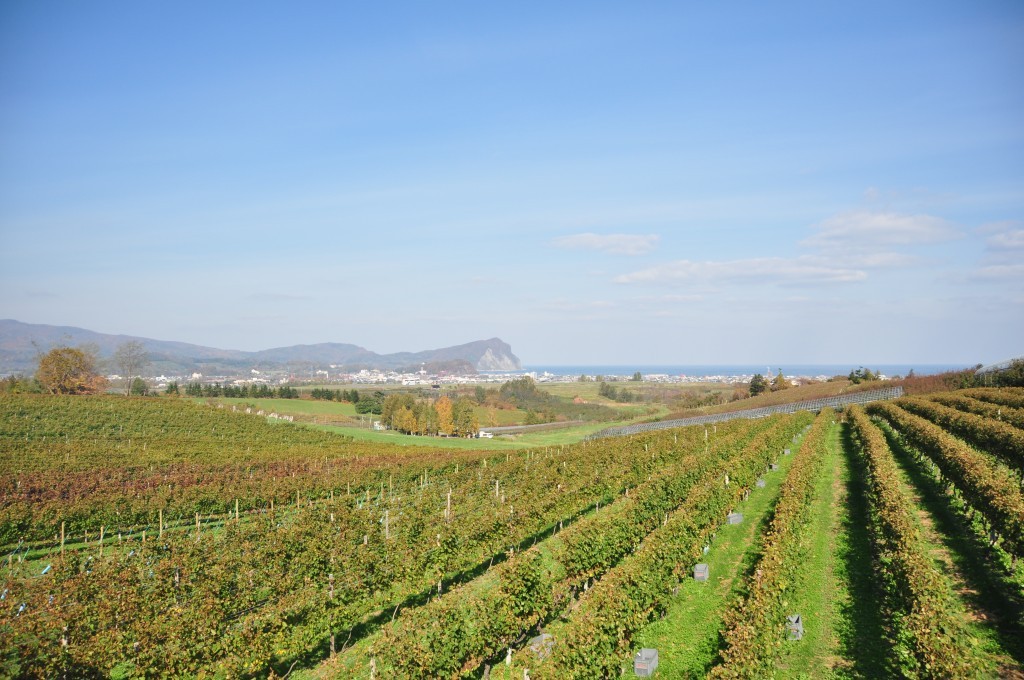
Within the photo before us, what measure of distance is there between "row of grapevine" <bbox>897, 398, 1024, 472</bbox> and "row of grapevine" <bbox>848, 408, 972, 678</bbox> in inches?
433

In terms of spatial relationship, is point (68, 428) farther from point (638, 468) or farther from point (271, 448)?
point (638, 468)

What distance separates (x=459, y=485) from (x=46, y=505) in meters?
20.3

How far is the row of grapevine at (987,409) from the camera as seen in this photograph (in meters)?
34.9

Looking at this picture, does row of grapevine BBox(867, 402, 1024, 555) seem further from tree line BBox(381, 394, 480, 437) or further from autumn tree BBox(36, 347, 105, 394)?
autumn tree BBox(36, 347, 105, 394)

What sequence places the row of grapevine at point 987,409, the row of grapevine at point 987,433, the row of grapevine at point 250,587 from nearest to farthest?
the row of grapevine at point 250,587, the row of grapevine at point 987,433, the row of grapevine at point 987,409

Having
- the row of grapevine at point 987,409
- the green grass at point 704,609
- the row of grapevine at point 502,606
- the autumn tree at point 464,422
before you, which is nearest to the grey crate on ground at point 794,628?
the green grass at point 704,609

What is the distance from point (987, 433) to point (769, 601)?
82.5 feet

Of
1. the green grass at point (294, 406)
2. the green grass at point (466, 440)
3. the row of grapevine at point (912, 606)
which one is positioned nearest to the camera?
the row of grapevine at point (912, 606)

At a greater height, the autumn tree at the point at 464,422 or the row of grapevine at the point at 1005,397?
the row of grapevine at the point at 1005,397

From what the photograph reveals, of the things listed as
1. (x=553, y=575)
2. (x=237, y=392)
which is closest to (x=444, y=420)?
(x=237, y=392)

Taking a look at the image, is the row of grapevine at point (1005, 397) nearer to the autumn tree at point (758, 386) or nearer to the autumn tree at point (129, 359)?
the autumn tree at point (758, 386)

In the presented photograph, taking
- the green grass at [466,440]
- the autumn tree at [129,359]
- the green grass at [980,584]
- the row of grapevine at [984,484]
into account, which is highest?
the autumn tree at [129,359]

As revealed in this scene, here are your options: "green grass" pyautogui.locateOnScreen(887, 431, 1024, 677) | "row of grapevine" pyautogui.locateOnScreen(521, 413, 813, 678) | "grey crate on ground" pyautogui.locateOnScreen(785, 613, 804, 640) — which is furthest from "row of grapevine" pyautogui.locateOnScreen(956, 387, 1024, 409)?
"grey crate on ground" pyautogui.locateOnScreen(785, 613, 804, 640)

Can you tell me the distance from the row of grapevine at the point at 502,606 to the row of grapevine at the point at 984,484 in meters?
9.97
